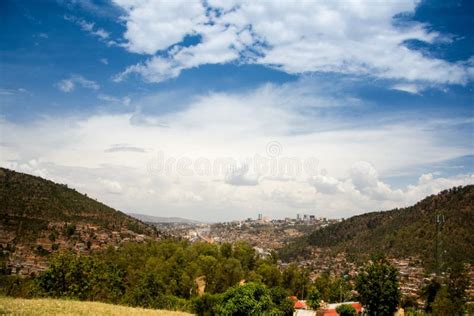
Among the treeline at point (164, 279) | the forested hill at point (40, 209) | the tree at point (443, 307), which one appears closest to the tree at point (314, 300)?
the treeline at point (164, 279)

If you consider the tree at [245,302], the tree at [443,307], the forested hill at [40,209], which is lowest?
the tree at [443,307]

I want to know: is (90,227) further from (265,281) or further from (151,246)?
(265,281)

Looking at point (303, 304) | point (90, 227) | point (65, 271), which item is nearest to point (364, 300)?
point (303, 304)

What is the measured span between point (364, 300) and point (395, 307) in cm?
650

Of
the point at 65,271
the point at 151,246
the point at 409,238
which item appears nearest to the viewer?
the point at 65,271

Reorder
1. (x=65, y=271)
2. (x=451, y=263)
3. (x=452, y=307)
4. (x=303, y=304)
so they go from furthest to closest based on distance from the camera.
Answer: (x=451, y=263)
(x=303, y=304)
(x=452, y=307)
(x=65, y=271)

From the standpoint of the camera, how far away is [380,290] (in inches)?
3078

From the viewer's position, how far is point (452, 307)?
71688mm

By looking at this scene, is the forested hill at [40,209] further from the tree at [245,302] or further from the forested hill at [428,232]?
the forested hill at [428,232]

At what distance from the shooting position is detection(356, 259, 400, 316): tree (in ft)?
255

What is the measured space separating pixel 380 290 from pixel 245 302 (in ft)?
151

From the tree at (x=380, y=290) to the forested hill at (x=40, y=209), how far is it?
277 feet

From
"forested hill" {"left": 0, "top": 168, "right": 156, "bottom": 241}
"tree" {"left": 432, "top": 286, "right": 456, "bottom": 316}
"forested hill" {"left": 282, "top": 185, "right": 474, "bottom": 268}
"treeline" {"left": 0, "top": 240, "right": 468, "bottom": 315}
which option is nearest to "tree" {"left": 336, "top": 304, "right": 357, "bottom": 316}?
"treeline" {"left": 0, "top": 240, "right": 468, "bottom": 315}

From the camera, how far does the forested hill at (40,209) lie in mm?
100750
